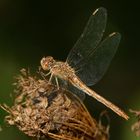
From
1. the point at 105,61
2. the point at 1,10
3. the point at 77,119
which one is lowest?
the point at 77,119

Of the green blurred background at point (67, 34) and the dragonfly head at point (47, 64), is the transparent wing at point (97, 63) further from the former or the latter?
the green blurred background at point (67, 34)

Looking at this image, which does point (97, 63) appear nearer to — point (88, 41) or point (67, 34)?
point (88, 41)

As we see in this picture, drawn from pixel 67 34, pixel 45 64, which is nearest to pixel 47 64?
pixel 45 64

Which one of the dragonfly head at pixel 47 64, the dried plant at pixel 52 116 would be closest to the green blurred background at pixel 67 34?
the dragonfly head at pixel 47 64

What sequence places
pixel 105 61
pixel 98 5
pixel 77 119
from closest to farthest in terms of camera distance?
pixel 77 119
pixel 105 61
pixel 98 5

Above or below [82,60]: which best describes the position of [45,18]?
above

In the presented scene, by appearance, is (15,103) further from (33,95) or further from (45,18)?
(45,18)

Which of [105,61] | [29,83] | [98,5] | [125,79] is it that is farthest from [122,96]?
[29,83]
